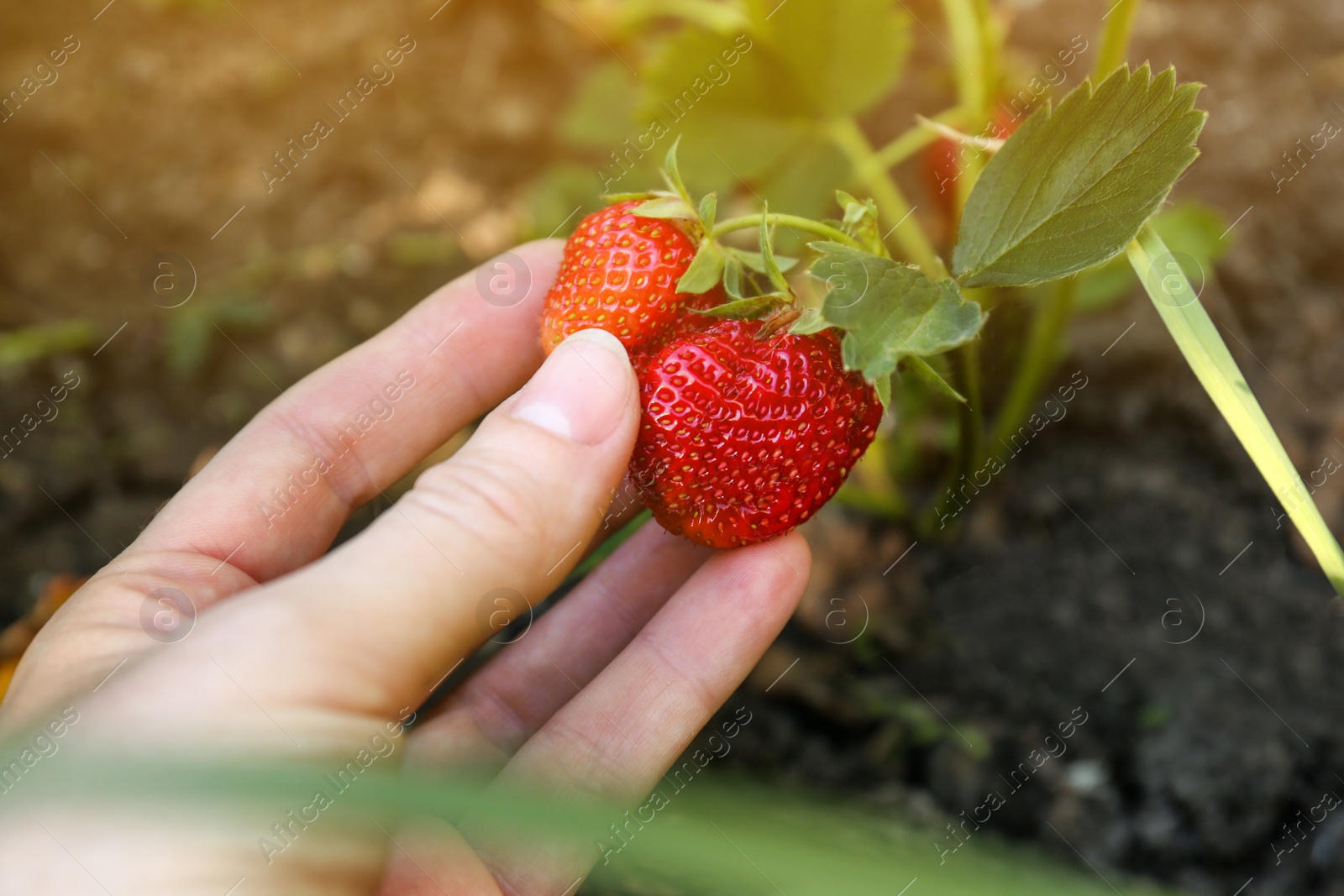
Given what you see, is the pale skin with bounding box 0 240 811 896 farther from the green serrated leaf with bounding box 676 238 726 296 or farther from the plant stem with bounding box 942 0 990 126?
the plant stem with bounding box 942 0 990 126

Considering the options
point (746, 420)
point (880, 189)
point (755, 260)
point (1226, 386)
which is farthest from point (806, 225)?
point (880, 189)

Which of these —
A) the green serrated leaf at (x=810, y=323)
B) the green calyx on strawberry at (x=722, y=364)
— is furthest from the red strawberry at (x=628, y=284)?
the green serrated leaf at (x=810, y=323)

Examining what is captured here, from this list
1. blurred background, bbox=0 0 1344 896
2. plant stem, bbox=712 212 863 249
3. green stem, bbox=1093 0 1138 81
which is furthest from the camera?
blurred background, bbox=0 0 1344 896

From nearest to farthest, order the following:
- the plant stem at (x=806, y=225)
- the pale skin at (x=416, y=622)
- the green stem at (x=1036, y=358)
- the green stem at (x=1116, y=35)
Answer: the pale skin at (x=416, y=622), the plant stem at (x=806, y=225), the green stem at (x=1116, y=35), the green stem at (x=1036, y=358)

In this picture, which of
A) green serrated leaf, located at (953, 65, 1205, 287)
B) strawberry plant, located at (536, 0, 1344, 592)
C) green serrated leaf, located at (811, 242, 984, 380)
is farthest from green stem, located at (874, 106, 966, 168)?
green serrated leaf, located at (811, 242, 984, 380)

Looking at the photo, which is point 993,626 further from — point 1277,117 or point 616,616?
point 1277,117

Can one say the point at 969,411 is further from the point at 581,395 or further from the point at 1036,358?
the point at 581,395

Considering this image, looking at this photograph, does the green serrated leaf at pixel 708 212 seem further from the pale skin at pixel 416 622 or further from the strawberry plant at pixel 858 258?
the pale skin at pixel 416 622
